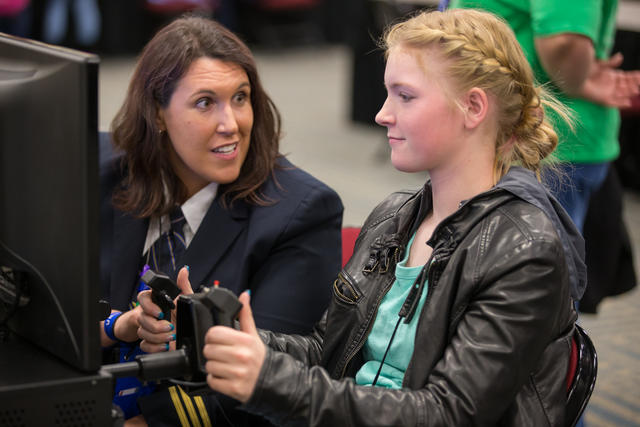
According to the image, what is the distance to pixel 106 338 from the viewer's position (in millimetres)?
2047

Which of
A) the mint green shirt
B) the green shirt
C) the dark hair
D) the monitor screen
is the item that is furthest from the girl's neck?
the green shirt

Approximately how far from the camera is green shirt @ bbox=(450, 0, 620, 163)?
262cm

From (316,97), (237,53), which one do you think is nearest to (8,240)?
(237,53)

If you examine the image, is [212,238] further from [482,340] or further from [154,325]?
[482,340]

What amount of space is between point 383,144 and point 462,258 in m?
5.48

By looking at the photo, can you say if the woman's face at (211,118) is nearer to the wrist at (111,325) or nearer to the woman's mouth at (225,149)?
the woman's mouth at (225,149)

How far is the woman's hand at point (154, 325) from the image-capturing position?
5.82ft

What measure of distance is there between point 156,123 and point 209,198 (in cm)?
24

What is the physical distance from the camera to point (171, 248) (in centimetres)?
223

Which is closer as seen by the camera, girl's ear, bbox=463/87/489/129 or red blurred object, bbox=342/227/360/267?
girl's ear, bbox=463/87/489/129

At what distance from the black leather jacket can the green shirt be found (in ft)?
3.43

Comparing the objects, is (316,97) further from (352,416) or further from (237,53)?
(352,416)

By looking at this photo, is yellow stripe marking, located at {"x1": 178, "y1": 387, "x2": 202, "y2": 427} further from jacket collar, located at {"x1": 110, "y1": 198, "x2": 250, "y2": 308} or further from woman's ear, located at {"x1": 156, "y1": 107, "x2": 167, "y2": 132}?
woman's ear, located at {"x1": 156, "y1": 107, "x2": 167, "y2": 132}

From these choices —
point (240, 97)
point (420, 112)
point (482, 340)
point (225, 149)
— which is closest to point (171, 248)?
point (225, 149)
